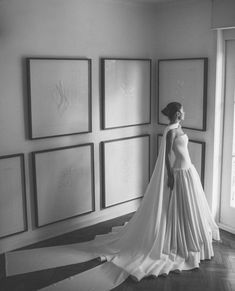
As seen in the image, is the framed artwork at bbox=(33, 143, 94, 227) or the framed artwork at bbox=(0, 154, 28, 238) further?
the framed artwork at bbox=(33, 143, 94, 227)

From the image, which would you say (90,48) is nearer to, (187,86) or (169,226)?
(187,86)

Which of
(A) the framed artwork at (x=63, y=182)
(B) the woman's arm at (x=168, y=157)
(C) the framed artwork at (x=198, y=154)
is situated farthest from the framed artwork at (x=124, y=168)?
(B) the woman's arm at (x=168, y=157)

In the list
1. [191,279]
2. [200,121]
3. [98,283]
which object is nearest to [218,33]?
[200,121]

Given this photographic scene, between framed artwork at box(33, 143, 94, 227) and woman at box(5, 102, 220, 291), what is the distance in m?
0.54

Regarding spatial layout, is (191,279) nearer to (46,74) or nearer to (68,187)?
(68,187)

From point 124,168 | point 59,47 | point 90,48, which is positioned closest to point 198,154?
point 124,168

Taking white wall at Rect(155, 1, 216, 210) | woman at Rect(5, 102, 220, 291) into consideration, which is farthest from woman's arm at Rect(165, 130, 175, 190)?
white wall at Rect(155, 1, 216, 210)

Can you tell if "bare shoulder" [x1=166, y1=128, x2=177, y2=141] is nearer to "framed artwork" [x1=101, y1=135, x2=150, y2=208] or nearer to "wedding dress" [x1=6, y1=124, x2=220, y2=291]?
"wedding dress" [x1=6, y1=124, x2=220, y2=291]

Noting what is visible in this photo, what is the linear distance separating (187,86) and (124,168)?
1177mm

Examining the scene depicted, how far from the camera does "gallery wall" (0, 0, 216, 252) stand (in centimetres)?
342

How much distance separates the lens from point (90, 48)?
3928 millimetres

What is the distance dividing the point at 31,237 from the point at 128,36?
240 centimetres

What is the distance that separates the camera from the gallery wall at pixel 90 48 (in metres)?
3.42

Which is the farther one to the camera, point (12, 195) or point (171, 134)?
point (12, 195)
